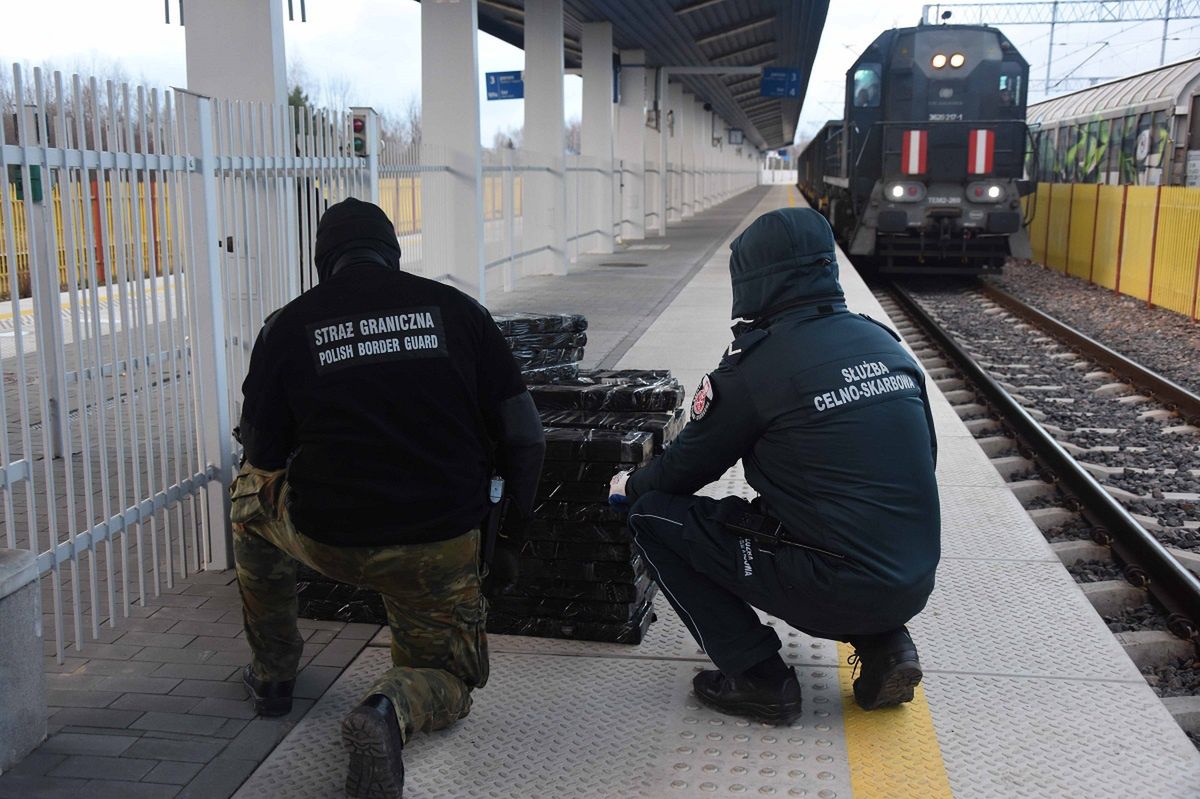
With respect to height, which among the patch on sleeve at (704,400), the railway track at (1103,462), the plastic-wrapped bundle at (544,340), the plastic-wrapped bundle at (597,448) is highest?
the patch on sleeve at (704,400)

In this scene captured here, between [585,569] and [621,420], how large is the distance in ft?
2.16

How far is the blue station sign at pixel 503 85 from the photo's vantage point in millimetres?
30100

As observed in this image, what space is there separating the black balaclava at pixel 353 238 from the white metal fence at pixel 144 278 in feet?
3.08

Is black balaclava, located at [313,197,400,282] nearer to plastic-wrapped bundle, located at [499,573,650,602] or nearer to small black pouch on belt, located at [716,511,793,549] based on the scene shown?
small black pouch on belt, located at [716,511,793,549]

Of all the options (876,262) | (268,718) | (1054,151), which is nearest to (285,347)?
(268,718)

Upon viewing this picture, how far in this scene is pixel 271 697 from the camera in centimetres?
373

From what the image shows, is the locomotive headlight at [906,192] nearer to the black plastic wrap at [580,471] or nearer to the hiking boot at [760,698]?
the black plastic wrap at [580,471]

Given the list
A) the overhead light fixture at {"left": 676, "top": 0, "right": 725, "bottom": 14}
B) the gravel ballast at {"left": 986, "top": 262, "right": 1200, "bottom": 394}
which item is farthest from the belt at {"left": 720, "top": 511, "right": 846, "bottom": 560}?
the overhead light fixture at {"left": 676, "top": 0, "right": 725, "bottom": 14}

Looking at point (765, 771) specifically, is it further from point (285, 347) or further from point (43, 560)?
point (43, 560)

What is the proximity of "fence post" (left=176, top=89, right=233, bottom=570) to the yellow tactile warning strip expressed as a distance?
9.22 ft

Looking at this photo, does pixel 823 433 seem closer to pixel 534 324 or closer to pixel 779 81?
pixel 534 324

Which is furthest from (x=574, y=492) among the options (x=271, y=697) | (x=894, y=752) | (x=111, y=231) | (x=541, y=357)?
(x=111, y=231)

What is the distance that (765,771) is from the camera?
3361 mm

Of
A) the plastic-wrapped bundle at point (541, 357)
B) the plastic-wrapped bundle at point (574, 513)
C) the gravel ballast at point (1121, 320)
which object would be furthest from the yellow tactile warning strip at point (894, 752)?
the gravel ballast at point (1121, 320)
